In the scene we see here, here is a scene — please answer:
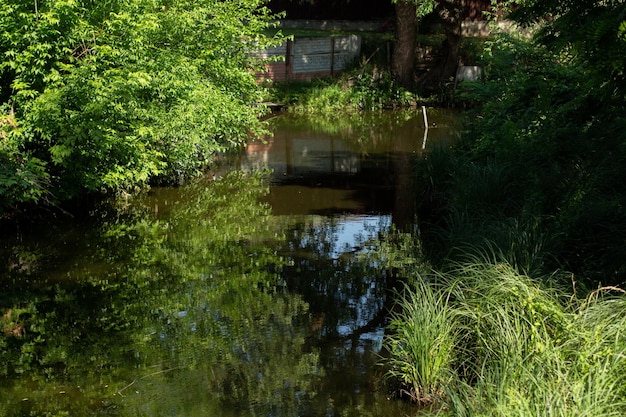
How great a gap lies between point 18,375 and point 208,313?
2.33 m

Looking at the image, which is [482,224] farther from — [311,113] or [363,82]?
[363,82]

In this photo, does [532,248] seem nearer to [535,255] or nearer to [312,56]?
[535,255]

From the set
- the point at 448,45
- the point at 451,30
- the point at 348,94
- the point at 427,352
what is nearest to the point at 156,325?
the point at 427,352

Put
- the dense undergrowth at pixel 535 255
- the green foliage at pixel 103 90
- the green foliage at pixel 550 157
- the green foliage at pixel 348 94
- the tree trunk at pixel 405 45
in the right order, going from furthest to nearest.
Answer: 1. the tree trunk at pixel 405 45
2. the green foliage at pixel 348 94
3. the green foliage at pixel 103 90
4. the green foliage at pixel 550 157
5. the dense undergrowth at pixel 535 255

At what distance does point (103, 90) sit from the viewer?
12.2 m

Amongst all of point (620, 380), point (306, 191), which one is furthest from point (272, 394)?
point (306, 191)

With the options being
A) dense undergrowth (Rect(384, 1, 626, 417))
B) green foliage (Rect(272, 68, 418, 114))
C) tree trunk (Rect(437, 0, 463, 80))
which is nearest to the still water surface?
dense undergrowth (Rect(384, 1, 626, 417))

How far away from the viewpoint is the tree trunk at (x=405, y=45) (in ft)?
95.5

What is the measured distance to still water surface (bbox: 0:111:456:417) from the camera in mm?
7836

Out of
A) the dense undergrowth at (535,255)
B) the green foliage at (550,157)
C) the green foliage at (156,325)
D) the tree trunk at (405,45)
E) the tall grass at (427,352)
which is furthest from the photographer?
the tree trunk at (405,45)

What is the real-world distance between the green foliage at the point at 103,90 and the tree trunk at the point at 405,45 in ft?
48.9

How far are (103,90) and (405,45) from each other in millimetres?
18869

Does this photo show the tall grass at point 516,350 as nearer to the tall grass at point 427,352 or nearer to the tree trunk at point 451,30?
the tall grass at point 427,352

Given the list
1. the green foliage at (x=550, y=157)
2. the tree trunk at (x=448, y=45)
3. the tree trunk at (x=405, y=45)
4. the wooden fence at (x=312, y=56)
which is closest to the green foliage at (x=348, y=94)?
the tree trunk at (x=405, y=45)
